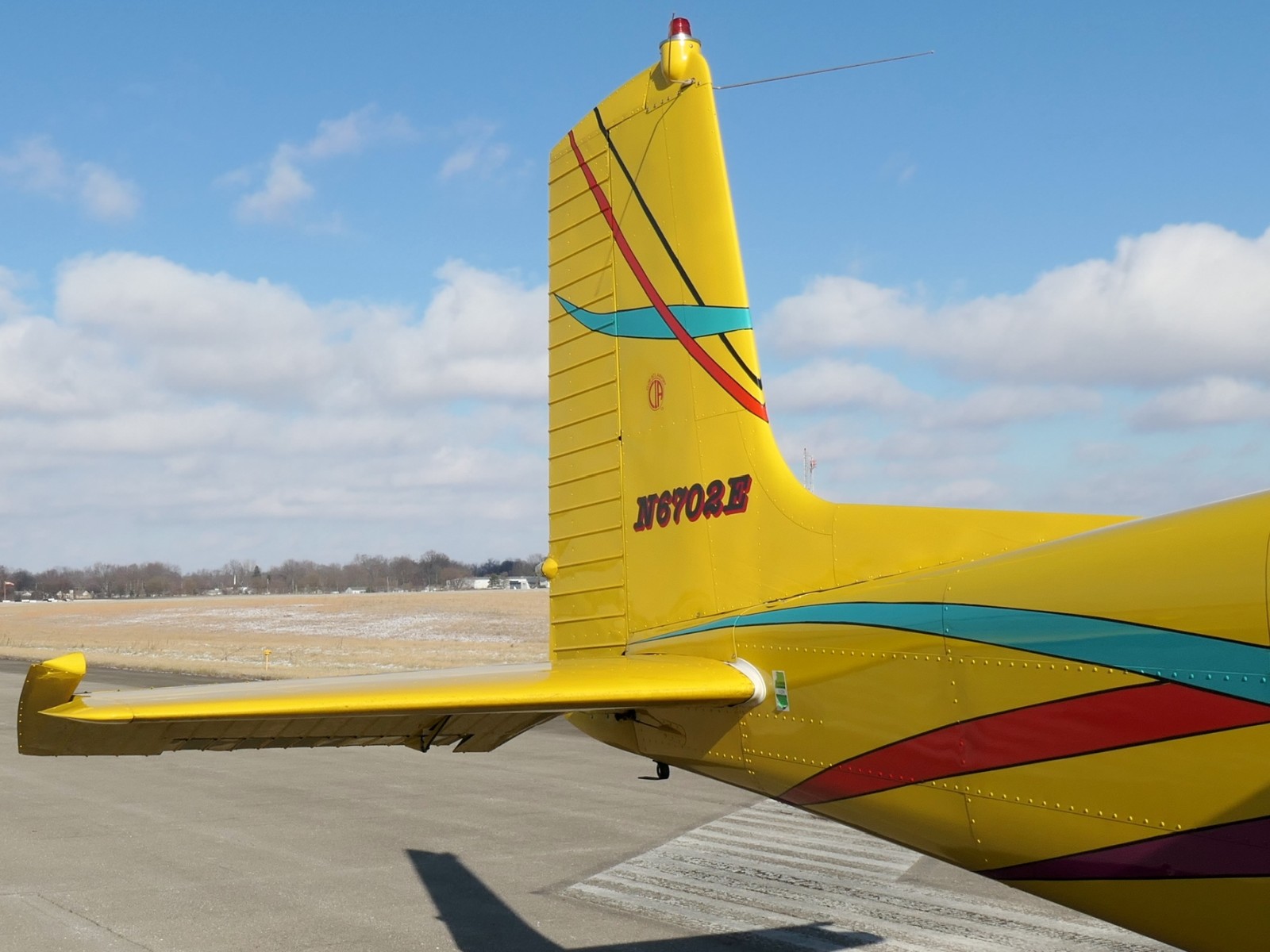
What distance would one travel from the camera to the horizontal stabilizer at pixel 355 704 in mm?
3748

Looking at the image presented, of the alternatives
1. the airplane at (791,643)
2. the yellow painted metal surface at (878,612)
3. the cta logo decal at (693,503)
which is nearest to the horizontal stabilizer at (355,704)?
the airplane at (791,643)

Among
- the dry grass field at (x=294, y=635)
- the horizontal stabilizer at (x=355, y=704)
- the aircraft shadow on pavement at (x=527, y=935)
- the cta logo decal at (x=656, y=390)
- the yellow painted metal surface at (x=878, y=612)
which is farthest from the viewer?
the dry grass field at (x=294, y=635)

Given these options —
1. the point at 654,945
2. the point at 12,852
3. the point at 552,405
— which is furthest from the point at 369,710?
the point at 12,852

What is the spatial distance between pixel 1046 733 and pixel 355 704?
240cm

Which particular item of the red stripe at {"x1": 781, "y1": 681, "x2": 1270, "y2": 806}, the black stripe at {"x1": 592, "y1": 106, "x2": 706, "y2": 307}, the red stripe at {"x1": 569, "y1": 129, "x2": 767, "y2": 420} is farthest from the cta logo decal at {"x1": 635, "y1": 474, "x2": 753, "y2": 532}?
the red stripe at {"x1": 781, "y1": 681, "x2": 1270, "y2": 806}

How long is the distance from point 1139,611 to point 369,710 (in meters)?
2.63

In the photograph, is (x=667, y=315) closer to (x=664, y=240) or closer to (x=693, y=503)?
(x=664, y=240)

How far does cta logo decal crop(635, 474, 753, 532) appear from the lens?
18.7 feet

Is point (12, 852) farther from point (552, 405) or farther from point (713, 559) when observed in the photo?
point (713, 559)

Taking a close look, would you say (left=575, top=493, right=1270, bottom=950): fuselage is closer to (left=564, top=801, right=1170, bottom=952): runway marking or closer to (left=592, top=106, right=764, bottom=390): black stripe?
(left=592, top=106, right=764, bottom=390): black stripe

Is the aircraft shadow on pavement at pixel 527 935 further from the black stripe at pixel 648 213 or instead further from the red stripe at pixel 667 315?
the black stripe at pixel 648 213

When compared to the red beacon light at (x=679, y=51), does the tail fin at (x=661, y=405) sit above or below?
below

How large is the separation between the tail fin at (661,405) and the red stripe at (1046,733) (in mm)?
890

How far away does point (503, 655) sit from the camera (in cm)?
3809
